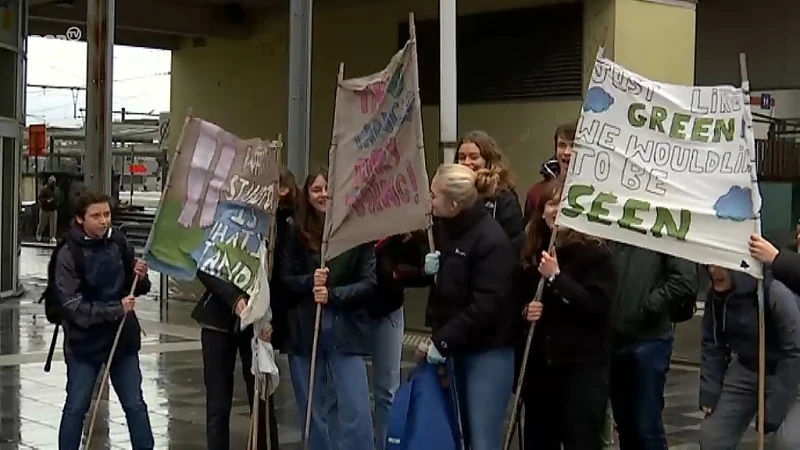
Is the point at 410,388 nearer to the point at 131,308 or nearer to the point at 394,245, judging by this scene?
the point at 394,245

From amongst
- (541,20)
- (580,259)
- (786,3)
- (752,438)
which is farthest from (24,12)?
(580,259)

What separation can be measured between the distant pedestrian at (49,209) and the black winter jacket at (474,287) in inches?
1013

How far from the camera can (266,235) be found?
22.7 feet

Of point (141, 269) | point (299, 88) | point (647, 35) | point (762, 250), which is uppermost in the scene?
point (647, 35)

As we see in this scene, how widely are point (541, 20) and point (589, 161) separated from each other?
12066 mm

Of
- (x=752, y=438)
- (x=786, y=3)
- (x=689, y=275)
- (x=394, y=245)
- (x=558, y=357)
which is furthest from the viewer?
(x=786, y=3)

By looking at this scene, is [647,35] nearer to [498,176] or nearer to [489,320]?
[498,176]

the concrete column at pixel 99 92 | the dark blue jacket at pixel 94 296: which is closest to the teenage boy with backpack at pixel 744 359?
the dark blue jacket at pixel 94 296

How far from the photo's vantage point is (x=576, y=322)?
5.77 metres

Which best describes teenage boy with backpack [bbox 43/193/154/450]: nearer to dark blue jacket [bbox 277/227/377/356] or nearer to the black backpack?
the black backpack

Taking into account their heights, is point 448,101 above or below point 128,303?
above

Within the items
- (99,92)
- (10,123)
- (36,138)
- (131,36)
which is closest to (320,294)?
(99,92)

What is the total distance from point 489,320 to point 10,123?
45.0 feet

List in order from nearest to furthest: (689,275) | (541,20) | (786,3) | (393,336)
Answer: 1. (689,275)
2. (393,336)
3. (541,20)
4. (786,3)
